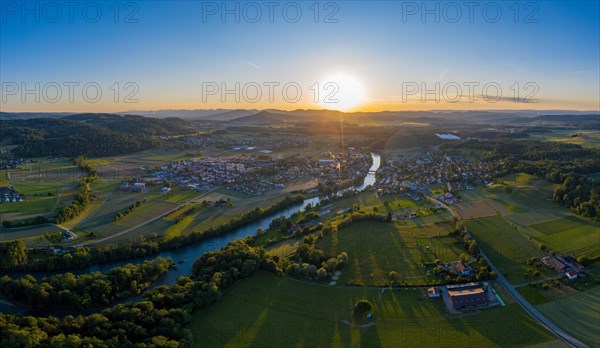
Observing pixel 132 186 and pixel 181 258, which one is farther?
pixel 132 186

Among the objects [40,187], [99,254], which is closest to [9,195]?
[40,187]

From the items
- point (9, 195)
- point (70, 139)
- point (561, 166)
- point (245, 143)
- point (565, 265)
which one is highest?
point (70, 139)

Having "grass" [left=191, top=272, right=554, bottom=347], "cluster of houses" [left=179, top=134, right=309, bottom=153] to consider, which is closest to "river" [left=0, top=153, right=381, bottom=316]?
"grass" [left=191, top=272, right=554, bottom=347]

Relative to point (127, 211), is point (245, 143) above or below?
above

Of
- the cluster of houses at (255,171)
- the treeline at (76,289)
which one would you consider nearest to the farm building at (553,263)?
the treeline at (76,289)

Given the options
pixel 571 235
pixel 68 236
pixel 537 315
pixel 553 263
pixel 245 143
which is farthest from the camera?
pixel 245 143

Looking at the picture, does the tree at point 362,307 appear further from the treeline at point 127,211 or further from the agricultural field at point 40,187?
the agricultural field at point 40,187

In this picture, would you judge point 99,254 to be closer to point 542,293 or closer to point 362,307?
point 362,307

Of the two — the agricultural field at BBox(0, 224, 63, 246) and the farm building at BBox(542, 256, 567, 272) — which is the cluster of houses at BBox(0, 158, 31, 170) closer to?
the agricultural field at BBox(0, 224, 63, 246)
